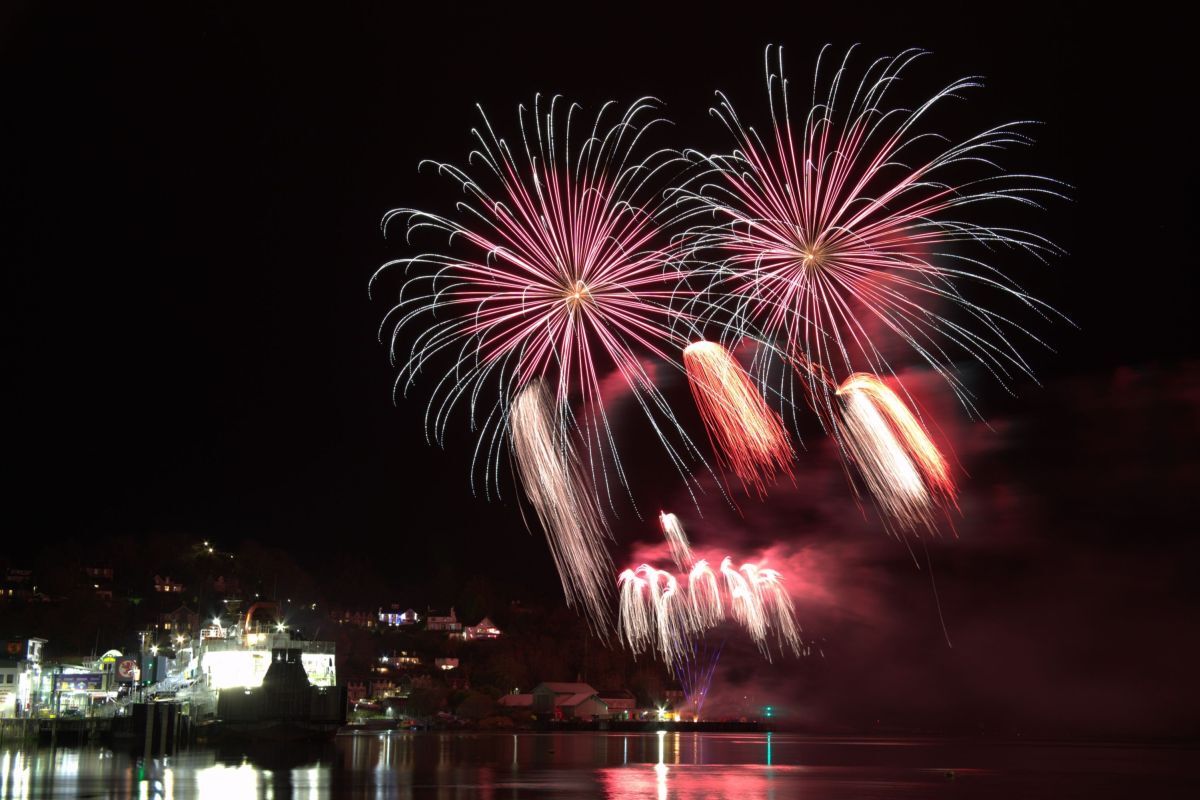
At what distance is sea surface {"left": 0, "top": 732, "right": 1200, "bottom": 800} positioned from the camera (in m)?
39.0

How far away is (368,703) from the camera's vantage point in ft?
384

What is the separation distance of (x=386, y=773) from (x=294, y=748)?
19412mm

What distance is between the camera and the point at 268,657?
229 ft

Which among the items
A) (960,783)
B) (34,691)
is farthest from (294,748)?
(960,783)

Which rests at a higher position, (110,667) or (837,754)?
(110,667)

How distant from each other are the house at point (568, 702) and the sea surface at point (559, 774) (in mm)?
58554

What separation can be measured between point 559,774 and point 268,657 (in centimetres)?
2733

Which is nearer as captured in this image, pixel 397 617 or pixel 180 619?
pixel 180 619

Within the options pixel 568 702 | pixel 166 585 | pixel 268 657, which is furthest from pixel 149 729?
pixel 166 585

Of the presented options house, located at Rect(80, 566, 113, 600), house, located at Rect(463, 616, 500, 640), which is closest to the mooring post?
house, located at Rect(80, 566, 113, 600)

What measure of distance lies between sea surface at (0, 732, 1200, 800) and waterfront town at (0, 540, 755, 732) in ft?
21.6

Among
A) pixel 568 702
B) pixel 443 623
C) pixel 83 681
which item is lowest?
pixel 568 702

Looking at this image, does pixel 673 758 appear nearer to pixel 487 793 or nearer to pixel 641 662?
pixel 487 793

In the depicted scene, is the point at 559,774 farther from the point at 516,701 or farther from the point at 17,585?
the point at 17,585
